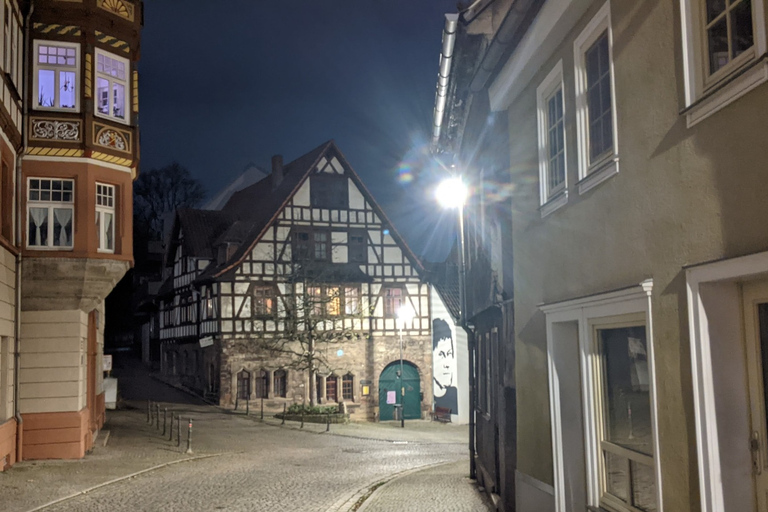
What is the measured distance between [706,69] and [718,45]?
0.50 feet

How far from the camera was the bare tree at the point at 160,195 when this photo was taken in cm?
6253

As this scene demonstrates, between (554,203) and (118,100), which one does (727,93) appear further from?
(118,100)

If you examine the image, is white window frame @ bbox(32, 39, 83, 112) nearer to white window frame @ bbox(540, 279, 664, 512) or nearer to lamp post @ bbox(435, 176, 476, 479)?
lamp post @ bbox(435, 176, 476, 479)

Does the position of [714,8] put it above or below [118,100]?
below

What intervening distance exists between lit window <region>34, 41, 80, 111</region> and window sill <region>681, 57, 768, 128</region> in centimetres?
1668

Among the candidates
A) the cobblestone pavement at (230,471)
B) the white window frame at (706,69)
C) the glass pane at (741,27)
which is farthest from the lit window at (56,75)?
the glass pane at (741,27)

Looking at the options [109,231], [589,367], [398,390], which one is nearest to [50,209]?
[109,231]

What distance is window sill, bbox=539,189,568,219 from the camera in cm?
740

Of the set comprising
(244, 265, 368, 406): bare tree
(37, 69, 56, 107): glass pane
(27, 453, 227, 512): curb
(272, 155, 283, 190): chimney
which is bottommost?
(27, 453, 227, 512): curb

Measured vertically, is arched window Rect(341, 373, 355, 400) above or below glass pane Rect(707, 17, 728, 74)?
below

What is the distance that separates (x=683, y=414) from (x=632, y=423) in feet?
4.14

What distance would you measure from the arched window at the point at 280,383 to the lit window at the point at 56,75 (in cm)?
2229

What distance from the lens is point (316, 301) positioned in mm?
37281

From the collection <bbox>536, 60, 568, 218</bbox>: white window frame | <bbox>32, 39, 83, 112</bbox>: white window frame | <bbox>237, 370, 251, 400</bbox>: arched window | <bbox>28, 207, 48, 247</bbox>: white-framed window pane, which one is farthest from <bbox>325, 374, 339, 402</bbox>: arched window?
<bbox>536, 60, 568, 218</bbox>: white window frame
